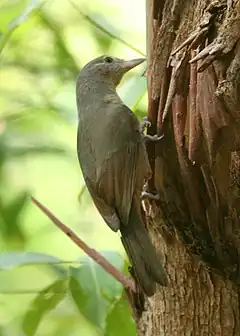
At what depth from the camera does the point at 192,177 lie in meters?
0.60

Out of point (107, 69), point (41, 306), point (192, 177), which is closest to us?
point (192, 177)

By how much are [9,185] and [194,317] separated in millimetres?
761

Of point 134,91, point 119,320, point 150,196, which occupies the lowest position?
point 119,320

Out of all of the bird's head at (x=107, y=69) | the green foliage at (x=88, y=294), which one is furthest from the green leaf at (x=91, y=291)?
the bird's head at (x=107, y=69)

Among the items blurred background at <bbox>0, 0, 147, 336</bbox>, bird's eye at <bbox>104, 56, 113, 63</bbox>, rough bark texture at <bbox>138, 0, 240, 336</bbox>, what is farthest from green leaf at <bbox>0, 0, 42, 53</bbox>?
bird's eye at <bbox>104, 56, 113, 63</bbox>

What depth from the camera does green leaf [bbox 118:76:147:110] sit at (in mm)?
729

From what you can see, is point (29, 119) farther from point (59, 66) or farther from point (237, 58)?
point (237, 58)

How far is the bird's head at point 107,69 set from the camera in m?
0.96

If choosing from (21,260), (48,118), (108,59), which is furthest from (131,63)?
(21,260)

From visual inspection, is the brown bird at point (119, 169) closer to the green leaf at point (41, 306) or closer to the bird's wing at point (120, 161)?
the bird's wing at point (120, 161)

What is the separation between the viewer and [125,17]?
46.6 inches

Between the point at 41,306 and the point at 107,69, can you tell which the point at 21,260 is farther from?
the point at 107,69

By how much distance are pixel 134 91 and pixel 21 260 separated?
24cm

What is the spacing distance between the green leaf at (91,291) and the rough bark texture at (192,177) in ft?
0.32
